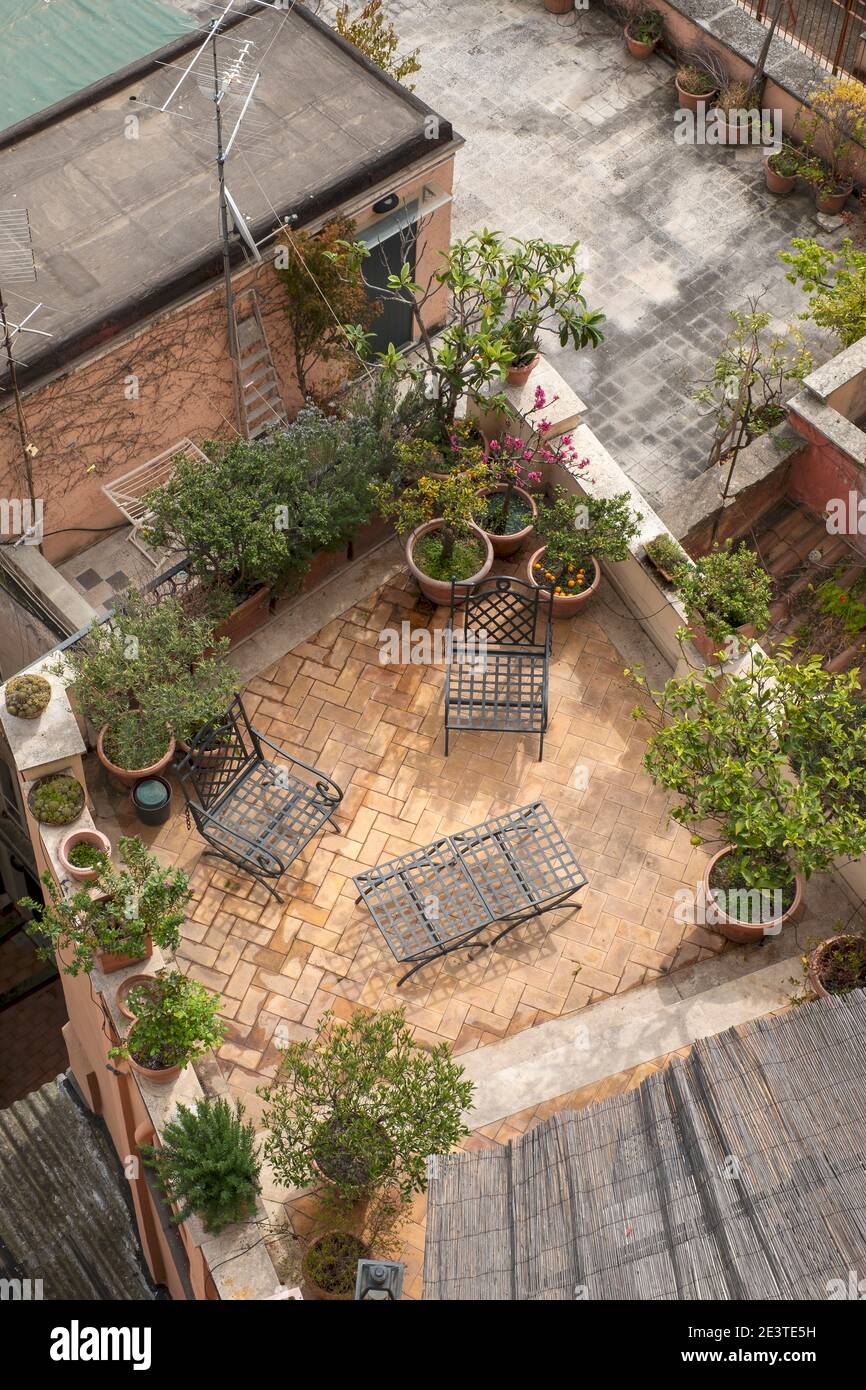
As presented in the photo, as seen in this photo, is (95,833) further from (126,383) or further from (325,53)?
(325,53)

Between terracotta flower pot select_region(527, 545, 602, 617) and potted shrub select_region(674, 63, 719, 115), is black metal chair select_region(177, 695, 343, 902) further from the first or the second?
potted shrub select_region(674, 63, 719, 115)

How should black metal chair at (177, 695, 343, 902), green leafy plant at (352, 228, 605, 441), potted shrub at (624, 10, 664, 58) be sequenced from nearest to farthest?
black metal chair at (177, 695, 343, 902), green leafy plant at (352, 228, 605, 441), potted shrub at (624, 10, 664, 58)

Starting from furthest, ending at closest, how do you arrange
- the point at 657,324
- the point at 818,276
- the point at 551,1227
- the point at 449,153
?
the point at 657,324
the point at 818,276
the point at 449,153
the point at 551,1227

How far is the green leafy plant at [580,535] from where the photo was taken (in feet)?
48.7

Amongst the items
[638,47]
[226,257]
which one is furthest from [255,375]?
[638,47]

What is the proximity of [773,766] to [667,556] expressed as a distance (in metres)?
2.66

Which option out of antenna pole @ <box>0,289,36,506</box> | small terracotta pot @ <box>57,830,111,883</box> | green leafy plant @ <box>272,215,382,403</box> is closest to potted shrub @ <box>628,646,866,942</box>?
small terracotta pot @ <box>57,830,111,883</box>

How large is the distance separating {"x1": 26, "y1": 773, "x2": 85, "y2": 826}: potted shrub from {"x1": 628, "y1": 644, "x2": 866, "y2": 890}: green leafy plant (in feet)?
15.2

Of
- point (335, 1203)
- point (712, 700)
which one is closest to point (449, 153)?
point (712, 700)

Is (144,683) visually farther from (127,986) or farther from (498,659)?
(498,659)

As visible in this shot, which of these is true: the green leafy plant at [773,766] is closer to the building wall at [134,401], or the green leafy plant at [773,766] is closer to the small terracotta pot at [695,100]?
the building wall at [134,401]

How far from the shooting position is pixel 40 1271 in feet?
53.4

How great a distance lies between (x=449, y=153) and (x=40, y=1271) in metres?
11.6

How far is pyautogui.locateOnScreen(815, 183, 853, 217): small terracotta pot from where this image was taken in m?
20.2
